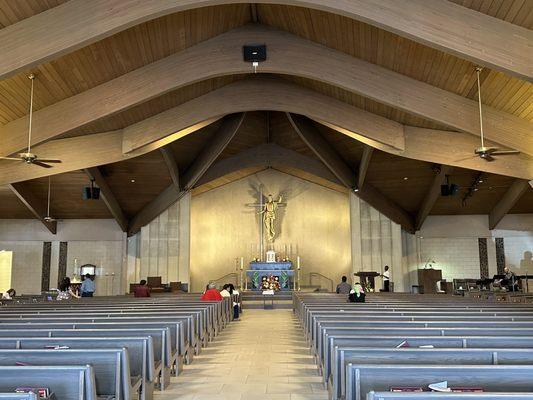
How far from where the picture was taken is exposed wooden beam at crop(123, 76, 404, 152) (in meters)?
12.7

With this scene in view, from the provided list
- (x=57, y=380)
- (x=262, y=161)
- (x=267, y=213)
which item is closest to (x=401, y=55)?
(x=57, y=380)

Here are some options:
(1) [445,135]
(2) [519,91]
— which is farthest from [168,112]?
(2) [519,91]

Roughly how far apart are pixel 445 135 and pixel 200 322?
8284 mm

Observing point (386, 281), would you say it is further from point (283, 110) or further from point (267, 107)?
point (267, 107)

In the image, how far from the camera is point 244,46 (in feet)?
35.3

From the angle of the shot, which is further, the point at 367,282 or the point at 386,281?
the point at 367,282

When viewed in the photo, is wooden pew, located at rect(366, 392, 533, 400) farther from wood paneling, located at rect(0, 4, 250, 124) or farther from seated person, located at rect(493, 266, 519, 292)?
seated person, located at rect(493, 266, 519, 292)

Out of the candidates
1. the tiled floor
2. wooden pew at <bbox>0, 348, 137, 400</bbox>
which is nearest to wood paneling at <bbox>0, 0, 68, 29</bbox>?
the tiled floor

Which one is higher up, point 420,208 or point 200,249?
point 420,208

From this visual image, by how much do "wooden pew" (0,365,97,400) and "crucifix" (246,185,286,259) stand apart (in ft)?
61.2

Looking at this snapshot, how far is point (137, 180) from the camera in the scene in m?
18.2

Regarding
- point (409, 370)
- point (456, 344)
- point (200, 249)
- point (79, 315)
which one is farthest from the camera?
point (200, 249)

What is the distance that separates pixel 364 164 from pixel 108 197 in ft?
29.0

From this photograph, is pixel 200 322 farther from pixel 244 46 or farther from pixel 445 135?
pixel 445 135
